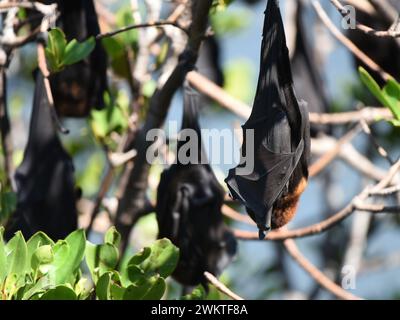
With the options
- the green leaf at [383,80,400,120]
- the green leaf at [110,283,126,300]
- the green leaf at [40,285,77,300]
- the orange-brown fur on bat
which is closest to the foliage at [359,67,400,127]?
the green leaf at [383,80,400,120]

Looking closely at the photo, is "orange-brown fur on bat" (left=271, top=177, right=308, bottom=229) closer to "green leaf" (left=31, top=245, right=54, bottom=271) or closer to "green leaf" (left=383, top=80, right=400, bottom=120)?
"green leaf" (left=383, top=80, right=400, bottom=120)

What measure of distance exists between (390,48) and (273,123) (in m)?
2.23

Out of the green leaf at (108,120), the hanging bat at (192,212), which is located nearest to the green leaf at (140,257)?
the hanging bat at (192,212)

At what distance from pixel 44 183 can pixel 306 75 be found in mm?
2278

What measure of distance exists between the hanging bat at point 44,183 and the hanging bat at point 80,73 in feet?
0.51

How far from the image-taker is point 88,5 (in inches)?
122

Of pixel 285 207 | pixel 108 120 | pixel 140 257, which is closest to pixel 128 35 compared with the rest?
pixel 108 120

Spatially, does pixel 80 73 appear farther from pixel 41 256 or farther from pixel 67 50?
pixel 41 256

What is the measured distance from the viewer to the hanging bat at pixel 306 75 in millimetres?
4926

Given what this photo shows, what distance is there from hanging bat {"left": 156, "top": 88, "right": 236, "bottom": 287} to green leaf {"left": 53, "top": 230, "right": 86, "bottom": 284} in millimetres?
756

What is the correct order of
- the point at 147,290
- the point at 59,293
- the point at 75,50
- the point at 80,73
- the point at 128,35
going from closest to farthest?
1. the point at 59,293
2. the point at 147,290
3. the point at 75,50
4. the point at 80,73
5. the point at 128,35

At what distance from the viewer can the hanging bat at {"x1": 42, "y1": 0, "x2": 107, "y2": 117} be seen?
307 centimetres

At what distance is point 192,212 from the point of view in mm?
3070

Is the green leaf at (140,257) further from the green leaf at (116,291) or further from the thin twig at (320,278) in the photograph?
the thin twig at (320,278)
